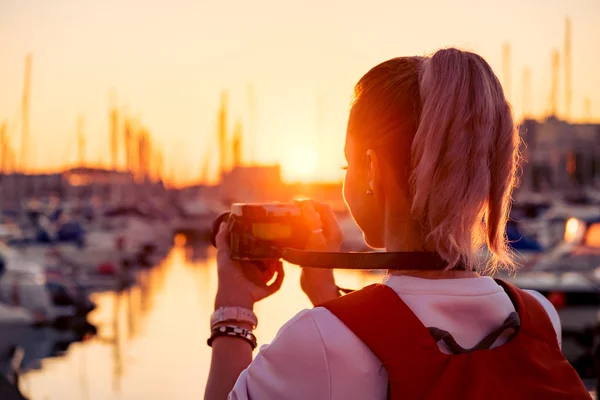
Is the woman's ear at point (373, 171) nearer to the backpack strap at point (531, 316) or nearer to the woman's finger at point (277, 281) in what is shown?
the backpack strap at point (531, 316)

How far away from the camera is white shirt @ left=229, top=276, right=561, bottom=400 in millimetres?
1333

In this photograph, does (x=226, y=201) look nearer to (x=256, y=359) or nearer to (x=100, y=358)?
(x=100, y=358)

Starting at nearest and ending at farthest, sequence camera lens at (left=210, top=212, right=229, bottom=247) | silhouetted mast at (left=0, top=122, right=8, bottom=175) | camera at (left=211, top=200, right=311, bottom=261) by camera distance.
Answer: camera at (left=211, top=200, right=311, bottom=261) → camera lens at (left=210, top=212, right=229, bottom=247) → silhouetted mast at (left=0, top=122, right=8, bottom=175)

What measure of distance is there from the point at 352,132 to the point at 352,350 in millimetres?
450

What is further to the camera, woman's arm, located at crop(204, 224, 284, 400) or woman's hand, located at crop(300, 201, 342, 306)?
woman's hand, located at crop(300, 201, 342, 306)

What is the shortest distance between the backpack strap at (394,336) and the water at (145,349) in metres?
10.8

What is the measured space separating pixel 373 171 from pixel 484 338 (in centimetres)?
37

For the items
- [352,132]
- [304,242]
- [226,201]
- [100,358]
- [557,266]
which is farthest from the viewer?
[226,201]

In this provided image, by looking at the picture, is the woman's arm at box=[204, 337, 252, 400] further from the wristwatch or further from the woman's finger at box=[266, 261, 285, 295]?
the woman's finger at box=[266, 261, 285, 295]

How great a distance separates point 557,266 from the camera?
18531 mm

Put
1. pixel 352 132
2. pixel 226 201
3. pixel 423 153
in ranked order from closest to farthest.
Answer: pixel 423 153
pixel 352 132
pixel 226 201

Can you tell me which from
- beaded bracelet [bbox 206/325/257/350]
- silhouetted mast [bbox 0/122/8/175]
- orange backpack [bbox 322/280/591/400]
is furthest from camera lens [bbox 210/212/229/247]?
silhouetted mast [bbox 0/122/8/175]

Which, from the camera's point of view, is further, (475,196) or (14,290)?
(14,290)

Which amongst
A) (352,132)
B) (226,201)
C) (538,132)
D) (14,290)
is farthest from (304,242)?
(538,132)
